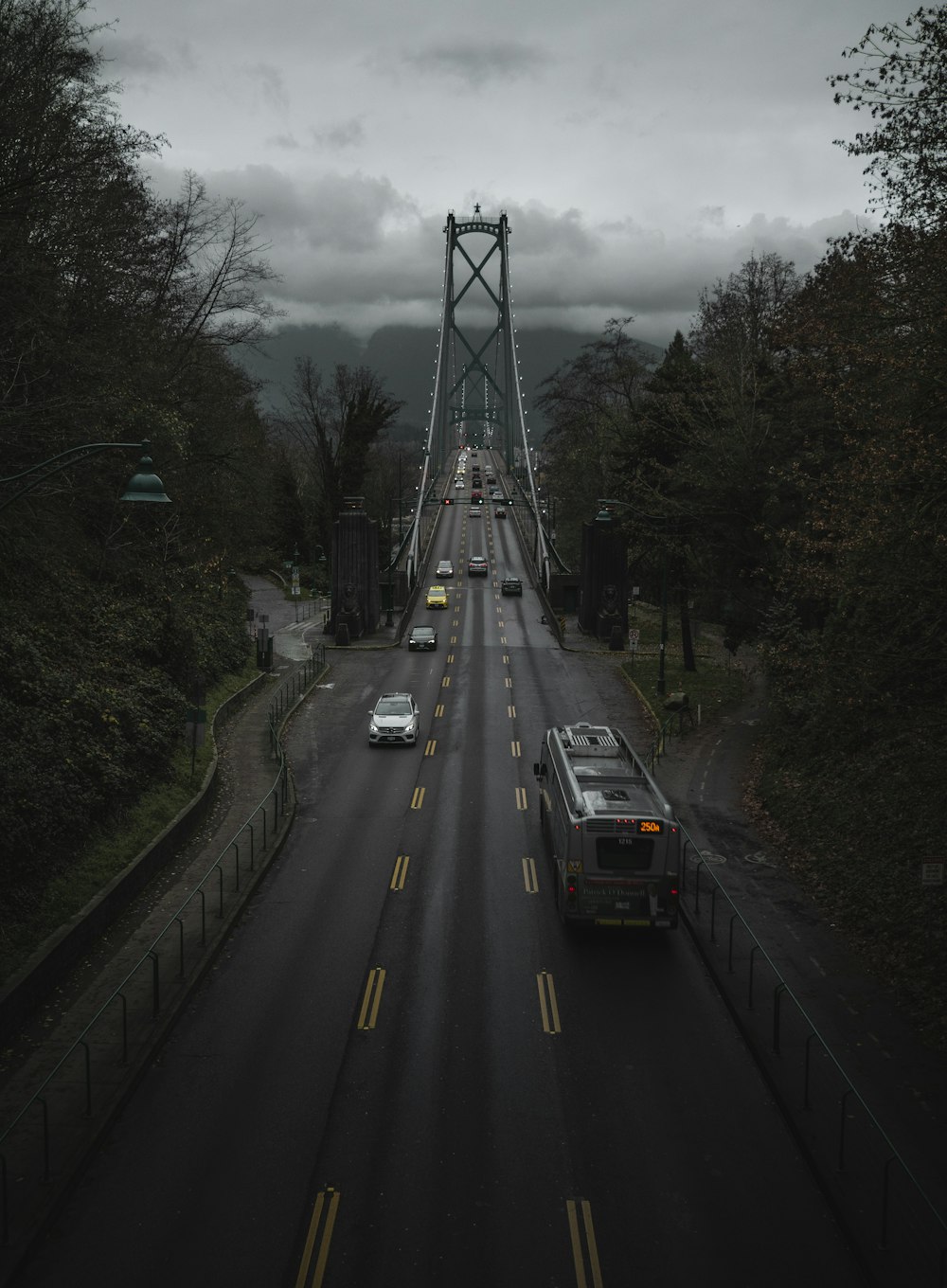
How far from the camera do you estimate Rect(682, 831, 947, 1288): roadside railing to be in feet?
31.5

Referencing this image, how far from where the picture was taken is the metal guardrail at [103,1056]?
415 inches

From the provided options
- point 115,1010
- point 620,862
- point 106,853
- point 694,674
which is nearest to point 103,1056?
point 115,1010

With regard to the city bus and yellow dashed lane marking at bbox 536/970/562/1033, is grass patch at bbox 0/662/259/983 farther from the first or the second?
the city bus

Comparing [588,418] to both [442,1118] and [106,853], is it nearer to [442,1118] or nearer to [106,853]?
[106,853]

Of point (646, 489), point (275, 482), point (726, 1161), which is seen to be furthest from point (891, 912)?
point (275, 482)

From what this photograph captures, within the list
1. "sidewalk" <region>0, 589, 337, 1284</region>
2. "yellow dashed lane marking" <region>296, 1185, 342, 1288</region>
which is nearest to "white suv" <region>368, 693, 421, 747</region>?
"sidewalk" <region>0, 589, 337, 1284</region>

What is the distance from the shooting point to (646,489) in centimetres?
4231

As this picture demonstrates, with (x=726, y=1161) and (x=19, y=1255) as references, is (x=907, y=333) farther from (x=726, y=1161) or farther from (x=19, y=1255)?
(x=19, y=1255)

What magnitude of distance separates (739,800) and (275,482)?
6999cm

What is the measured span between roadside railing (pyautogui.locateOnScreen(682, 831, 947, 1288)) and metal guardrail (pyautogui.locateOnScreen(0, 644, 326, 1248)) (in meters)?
8.49

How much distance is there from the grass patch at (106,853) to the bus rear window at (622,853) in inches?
360

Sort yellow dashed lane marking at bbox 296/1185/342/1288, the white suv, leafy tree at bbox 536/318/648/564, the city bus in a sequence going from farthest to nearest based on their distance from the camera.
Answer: leafy tree at bbox 536/318/648/564
the white suv
the city bus
yellow dashed lane marking at bbox 296/1185/342/1288

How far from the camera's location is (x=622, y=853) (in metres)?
17.1

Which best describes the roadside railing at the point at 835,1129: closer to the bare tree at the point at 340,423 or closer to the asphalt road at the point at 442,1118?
the asphalt road at the point at 442,1118
